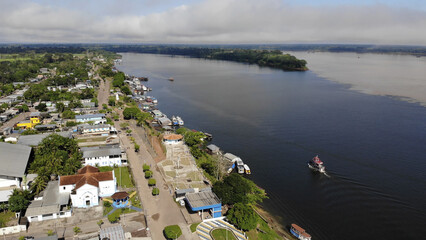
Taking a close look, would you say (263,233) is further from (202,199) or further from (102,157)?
(102,157)

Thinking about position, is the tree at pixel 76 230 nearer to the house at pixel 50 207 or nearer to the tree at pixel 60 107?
the house at pixel 50 207

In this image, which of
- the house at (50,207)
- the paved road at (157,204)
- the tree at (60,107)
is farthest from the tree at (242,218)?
the tree at (60,107)

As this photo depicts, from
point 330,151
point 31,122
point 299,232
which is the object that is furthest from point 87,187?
point 330,151

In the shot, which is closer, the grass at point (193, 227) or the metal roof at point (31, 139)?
the grass at point (193, 227)

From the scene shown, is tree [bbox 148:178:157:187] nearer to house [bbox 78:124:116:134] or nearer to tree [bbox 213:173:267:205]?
tree [bbox 213:173:267:205]

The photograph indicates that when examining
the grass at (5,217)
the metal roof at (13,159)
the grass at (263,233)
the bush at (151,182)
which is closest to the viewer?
the grass at (5,217)

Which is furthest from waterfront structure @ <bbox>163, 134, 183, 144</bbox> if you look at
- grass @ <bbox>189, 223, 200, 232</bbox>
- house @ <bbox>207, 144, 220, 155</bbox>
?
grass @ <bbox>189, 223, 200, 232</bbox>

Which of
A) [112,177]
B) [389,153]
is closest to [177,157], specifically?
[112,177]

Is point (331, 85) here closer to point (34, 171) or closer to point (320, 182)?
point (320, 182)
